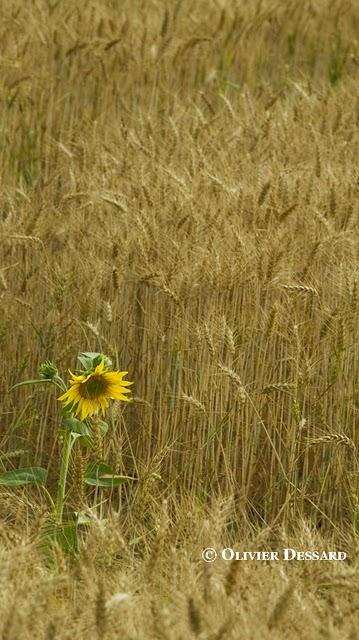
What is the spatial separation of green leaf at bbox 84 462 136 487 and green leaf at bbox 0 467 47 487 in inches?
3.6

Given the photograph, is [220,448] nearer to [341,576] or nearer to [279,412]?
[279,412]

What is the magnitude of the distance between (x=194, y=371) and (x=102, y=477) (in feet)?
1.24

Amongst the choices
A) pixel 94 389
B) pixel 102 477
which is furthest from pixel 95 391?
pixel 102 477

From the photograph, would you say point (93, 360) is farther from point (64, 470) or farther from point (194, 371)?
point (194, 371)

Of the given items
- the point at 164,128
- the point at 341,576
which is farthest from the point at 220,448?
the point at 164,128

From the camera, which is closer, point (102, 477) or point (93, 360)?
point (93, 360)

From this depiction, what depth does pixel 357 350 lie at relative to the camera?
9.20 ft

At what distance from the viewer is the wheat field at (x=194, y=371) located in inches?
79.0

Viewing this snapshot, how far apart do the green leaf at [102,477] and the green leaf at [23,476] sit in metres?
0.09

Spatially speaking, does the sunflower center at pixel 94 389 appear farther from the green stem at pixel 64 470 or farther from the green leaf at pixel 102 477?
the green leaf at pixel 102 477

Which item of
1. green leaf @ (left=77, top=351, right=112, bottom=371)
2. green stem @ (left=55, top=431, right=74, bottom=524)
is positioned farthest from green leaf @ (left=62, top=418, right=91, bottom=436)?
green leaf @ (left=77, top=351, right=112, bottom=371)

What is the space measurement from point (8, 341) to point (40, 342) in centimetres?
10

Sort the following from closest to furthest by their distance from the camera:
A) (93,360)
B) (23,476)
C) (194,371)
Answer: (93,360)
(23,476)
(194,371)

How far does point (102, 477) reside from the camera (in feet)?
8.47
